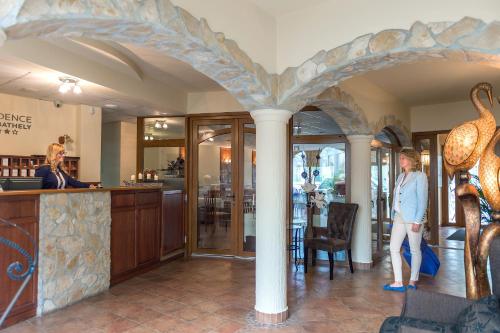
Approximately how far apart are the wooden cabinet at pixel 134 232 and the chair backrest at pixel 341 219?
252 centimetres

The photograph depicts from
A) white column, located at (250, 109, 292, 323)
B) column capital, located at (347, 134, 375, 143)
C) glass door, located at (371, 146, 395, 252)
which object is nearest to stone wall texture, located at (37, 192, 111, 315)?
white column, located at (250, 109, 292, 323)

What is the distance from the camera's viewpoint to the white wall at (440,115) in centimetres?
736

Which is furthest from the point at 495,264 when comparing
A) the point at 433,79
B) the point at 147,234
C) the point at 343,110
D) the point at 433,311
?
the point at 433,79

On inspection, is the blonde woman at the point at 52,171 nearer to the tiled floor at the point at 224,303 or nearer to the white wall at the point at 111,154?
the tiled floor at the point at 224,303

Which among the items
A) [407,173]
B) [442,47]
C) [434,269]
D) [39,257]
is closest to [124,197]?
[39,257]

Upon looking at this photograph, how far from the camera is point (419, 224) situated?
14.3ft

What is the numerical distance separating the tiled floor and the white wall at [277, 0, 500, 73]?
2392 millimetres

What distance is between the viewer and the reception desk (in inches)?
139

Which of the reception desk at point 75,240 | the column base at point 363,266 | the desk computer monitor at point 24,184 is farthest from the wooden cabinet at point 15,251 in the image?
the column base at point 363,266

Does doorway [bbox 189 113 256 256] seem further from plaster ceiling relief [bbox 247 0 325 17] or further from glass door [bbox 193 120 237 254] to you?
plaster ceiling relief [bbox 247 0 325 17]

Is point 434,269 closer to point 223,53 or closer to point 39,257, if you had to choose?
point 223,53

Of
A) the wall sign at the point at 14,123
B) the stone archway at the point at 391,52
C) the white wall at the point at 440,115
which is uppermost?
the white wall at the point at 440,115

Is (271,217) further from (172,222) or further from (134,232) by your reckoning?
(172,222)

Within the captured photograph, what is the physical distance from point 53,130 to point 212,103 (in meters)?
2.58
